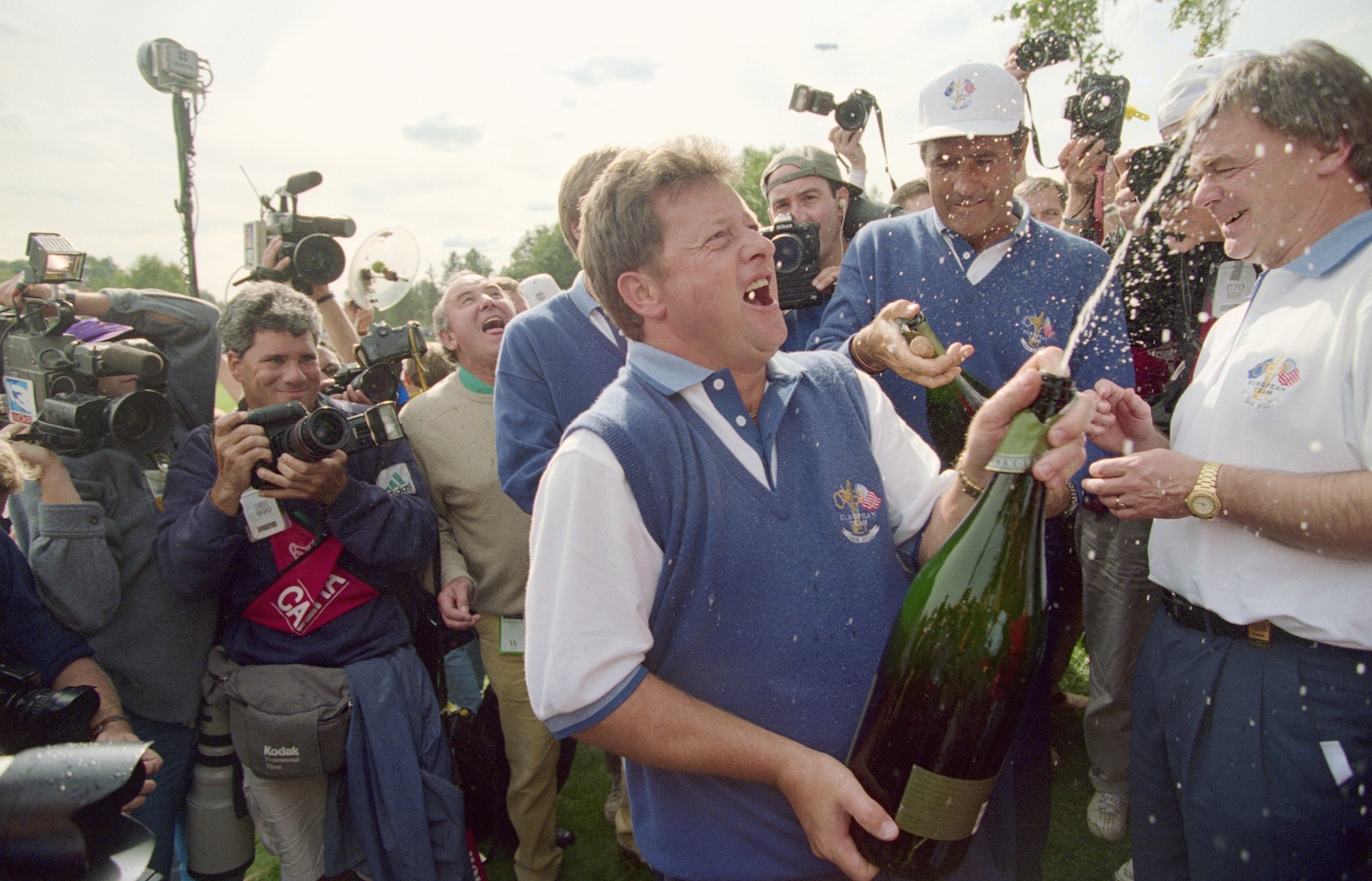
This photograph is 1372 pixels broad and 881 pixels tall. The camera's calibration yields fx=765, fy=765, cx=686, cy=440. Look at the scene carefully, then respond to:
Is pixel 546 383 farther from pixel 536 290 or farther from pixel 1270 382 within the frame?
pixel 536 290

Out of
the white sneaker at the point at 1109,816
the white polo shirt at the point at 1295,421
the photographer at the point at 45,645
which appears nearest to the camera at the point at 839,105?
the white polo shirt at the point at 1295,421

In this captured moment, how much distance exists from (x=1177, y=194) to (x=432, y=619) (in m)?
3.47

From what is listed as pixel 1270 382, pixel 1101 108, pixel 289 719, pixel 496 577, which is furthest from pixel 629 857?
pixel 1101 108

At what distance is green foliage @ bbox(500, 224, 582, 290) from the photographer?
85.8 meters

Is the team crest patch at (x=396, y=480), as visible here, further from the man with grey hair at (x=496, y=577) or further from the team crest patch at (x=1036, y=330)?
the team crest patch at (x=1036, y=330)

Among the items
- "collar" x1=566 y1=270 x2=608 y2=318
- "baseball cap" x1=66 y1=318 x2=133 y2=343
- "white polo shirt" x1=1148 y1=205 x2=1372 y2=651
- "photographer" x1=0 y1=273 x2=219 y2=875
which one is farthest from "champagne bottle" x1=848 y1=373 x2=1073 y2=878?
"baseball cap" x1=66 y1=318 x2=133 y2=343

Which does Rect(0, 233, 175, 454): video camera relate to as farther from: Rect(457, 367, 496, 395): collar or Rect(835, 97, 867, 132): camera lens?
Rect(835, 97, 867, 132): camera lens

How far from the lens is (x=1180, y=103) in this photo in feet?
9.39

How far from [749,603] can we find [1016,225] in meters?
1.76

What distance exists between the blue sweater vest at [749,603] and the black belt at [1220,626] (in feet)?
3.07

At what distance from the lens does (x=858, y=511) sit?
4.72 feet

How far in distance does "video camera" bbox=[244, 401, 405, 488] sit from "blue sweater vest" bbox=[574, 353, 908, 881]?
5.11ft

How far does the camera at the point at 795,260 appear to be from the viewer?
2867mm

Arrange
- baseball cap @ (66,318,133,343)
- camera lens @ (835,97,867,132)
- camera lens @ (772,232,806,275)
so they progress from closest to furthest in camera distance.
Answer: camera lens @ (772,232,806,275)
baseball cap @ (66,318,133,343)
camera lens @ (835,97,867,132)
